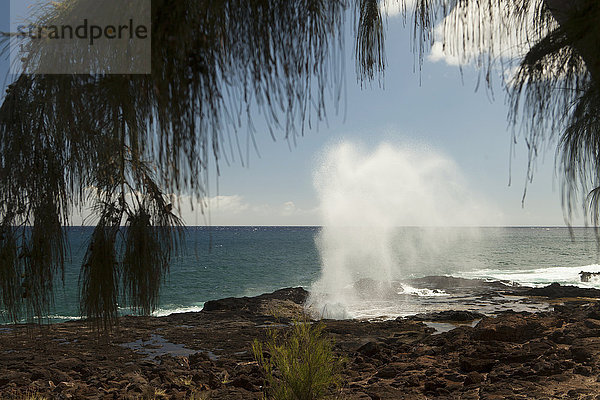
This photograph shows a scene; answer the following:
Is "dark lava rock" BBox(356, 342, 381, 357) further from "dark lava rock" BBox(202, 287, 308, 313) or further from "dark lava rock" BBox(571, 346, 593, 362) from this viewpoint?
"dark lava rock" BBox(202, 287, 308, 313)

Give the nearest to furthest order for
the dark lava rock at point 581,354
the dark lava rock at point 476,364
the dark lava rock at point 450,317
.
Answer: the dark lava rock at point 581,354
the dark lava rock at point 476,364
the dark lava rock at point 450,317

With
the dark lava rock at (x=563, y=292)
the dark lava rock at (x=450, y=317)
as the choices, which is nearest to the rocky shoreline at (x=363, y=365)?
the dark lava rock at (x=450, y=317)

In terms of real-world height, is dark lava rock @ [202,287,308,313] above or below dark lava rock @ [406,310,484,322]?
above

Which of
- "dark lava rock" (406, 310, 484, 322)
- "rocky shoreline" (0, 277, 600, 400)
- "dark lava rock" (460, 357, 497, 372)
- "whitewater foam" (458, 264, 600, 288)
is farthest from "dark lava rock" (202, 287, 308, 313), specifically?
"whitewater foam" (458, 264, 600, 288)

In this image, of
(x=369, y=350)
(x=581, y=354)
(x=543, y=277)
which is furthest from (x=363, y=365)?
(x=543, y=277)

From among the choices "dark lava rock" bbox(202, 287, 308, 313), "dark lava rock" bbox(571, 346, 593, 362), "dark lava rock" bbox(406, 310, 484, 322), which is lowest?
"dark lava rock" bbox(406, 310, 484, 322)

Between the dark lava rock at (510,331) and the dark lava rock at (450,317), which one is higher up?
the dark lava rock at (510,331)

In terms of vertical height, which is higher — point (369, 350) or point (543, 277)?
point (369, 350)

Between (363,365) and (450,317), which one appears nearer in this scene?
(363,365)

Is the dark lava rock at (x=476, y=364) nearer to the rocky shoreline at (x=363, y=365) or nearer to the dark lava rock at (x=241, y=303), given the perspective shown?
the rocky shoreline at (x=363, y=365)

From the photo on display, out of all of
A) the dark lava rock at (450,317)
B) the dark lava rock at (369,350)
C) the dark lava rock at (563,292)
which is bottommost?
the dark lava rock at (563,292)

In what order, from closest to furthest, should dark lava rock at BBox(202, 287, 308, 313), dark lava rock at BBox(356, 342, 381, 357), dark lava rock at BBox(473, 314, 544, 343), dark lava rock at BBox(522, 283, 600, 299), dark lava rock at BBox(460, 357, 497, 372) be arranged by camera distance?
dark lava rock at BBox(460, 357, 497, 372) < dark lava rock at BBox(473, 314, 544, 343) < dark lava rock at BBox(356, 342, 381, 357) < dark lava rock at BBox(202, 287, 308, 313) < dark lava rock at BBox(522, 283, 600, 299)

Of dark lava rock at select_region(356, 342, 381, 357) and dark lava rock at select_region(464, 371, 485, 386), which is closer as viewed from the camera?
dark lava rock at select_region(464, 371, 485, 386)

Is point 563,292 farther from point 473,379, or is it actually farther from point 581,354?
point 473,379
